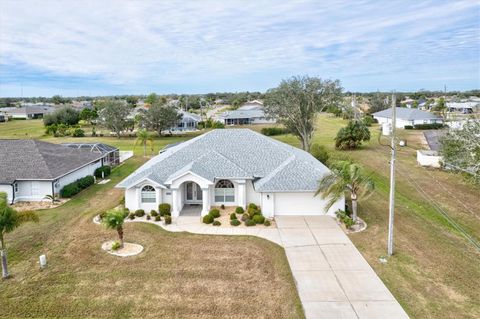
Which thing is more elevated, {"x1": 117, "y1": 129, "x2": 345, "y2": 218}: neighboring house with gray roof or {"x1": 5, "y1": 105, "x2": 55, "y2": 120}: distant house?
{"x1": 5, "y1": 105, "x2": 55, "y2": 120}: distant house

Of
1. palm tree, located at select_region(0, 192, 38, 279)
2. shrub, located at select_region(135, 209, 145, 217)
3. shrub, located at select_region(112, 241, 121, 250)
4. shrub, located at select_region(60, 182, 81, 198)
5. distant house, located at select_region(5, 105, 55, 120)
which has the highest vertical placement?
distant house, located at select_region(5, 105, 55, 120)

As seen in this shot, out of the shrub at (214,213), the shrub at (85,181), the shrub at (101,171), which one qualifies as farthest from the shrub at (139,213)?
the shrub at (101,171)

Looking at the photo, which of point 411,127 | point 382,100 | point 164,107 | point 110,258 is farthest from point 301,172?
point 382,100

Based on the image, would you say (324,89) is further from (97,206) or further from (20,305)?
(20,305)

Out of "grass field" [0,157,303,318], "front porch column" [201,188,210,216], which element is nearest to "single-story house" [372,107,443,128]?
"front porch column" [201,188,210,216]

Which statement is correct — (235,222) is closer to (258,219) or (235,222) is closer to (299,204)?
(258,219)

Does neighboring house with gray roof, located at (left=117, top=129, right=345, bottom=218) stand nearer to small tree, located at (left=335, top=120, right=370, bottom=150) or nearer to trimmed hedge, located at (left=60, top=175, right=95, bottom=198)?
trimmed hedge, located at (left=60, top=175, right=95, bottom=198)

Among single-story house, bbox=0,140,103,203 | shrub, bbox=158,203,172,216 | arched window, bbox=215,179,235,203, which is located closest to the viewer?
shrub, bbox=158,203,172,216
